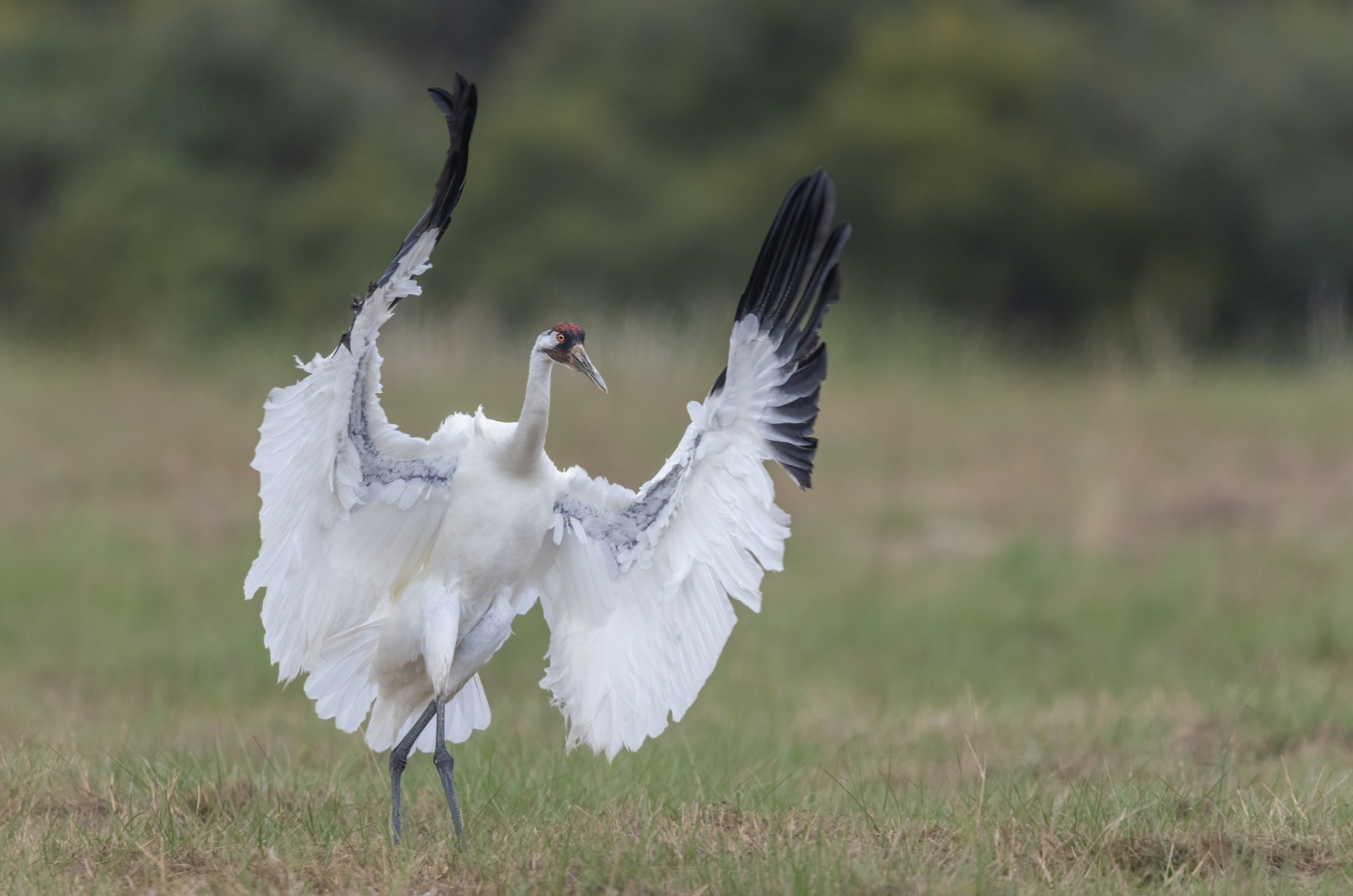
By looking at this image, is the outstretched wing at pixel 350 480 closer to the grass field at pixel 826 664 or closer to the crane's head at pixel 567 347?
the crane's head at pixel 567 347

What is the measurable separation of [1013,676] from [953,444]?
6.97m

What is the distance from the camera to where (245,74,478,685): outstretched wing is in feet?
14.7

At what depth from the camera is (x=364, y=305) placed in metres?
4.45

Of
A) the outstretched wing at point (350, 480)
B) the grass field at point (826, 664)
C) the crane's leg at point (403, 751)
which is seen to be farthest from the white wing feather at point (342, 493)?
the grass field at point (826, 664)

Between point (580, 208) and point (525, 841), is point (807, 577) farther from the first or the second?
point (580, 208)

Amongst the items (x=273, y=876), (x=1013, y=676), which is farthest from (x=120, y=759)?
(x=1013, y=676)

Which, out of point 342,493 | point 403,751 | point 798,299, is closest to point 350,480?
point 342,493

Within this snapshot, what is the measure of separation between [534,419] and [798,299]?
88cm

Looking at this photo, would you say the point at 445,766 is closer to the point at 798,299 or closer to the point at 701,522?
the point at 701,522

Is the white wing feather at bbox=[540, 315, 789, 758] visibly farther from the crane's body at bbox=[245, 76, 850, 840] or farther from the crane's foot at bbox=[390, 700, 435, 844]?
the crane's foot at bbox=[390, 700, 435, 844]

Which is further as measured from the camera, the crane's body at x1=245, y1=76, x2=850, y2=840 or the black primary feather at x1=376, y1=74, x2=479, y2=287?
the crane's body at x1=245, y1=76, x2=850, y2=840

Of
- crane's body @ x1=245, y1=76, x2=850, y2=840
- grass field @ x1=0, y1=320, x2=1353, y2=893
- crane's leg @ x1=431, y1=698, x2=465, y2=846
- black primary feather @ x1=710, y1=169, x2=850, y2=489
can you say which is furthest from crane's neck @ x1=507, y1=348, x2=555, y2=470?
grass field @ x1=0, y1=320, x2=1353, y2=893

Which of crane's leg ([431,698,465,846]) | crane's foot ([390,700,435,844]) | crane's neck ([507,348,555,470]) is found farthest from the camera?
crane's neck ([507,348,555,470])

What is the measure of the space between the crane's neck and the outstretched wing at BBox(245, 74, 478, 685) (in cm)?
23
